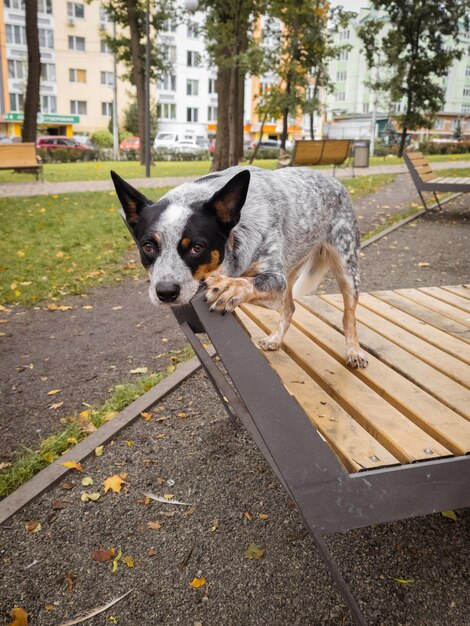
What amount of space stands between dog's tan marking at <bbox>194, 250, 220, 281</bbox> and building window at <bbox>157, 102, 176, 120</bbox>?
66.0 m

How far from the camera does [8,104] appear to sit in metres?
58.2

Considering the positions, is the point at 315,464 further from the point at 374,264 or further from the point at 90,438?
the point at 374,264

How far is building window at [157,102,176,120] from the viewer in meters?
64.1

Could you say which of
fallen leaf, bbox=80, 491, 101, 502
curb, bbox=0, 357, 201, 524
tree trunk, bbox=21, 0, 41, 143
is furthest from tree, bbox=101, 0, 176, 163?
fallen leaf, bbox=80, 491, 101, 502

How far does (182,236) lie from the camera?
2307 mm

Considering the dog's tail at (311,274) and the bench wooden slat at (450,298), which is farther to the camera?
the bench wooden slat at (450,298)

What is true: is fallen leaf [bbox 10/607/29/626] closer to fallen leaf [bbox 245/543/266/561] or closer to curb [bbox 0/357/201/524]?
curb [bbox 0/357/201/524]

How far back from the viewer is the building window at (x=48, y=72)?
58.9 m

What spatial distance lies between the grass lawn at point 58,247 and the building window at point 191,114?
2225 inches

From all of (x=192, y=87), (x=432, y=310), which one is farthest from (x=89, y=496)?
(x=192, y=87)

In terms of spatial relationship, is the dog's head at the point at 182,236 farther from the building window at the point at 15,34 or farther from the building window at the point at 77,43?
the building window at the point at 15,34

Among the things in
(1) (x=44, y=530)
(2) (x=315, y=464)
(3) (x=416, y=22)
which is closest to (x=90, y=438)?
(1) (x=44, y=530)

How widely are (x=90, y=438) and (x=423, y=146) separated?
4364 centimetres

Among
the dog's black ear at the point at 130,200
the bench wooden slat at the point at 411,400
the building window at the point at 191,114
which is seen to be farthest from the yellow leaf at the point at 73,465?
the building window at the point at 191,114
